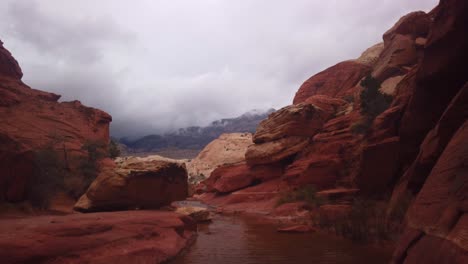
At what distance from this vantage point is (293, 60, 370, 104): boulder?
4308cm

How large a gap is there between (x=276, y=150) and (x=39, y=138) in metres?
22.1

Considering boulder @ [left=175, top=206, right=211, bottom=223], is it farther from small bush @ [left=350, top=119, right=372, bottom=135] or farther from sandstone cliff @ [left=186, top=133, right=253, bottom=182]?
sandstone cliff @ [left=186, top=133, right=253, bottom=182]

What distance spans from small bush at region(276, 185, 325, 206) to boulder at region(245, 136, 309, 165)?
645cm

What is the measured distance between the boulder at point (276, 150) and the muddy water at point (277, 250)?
18668 millimetres

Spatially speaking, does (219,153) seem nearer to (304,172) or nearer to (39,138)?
(39,138)

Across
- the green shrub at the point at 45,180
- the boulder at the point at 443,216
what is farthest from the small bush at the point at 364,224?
the green shrub at the point at 45,180

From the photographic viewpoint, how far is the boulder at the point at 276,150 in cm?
3288

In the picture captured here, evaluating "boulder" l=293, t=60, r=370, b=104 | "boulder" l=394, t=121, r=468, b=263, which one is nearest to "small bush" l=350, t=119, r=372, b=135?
"boulder" l=293, t=60, r=370, b=104

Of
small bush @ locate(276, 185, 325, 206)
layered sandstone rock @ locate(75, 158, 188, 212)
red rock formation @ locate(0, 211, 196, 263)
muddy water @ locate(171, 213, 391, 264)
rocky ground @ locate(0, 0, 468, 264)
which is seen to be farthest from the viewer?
small bush @ locate(276, 185, 325, 206)

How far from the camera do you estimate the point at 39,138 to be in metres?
30.0

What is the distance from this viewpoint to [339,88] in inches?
1777

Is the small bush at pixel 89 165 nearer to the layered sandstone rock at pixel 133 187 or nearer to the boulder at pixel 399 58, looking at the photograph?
the layered sandstone rock at pixel 133 187

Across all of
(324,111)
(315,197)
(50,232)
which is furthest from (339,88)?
(50,232)

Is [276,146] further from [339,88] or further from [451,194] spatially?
[451,194]
